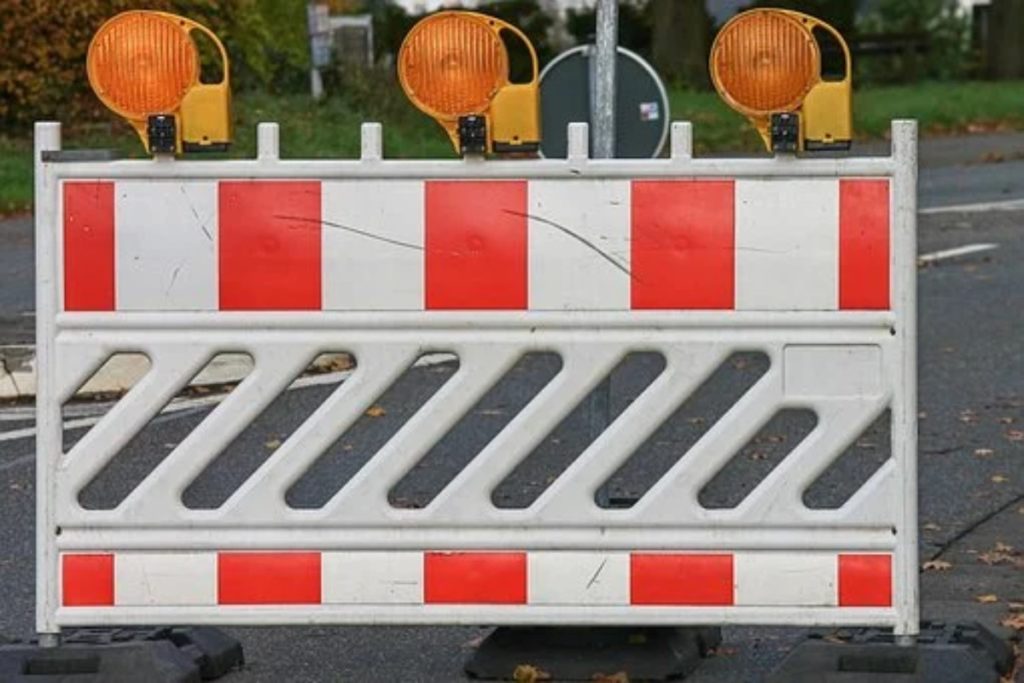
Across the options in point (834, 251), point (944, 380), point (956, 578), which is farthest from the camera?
point (944, 380)

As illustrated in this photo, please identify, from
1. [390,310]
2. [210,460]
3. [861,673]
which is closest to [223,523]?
[210,460]

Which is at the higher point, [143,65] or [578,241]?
[143,65]

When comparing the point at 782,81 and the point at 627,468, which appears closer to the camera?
the point at 782,81

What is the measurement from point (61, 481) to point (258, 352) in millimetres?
470

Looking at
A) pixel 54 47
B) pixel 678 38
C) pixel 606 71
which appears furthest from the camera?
pixel 678 38

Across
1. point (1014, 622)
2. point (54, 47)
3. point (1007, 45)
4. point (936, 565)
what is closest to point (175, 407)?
point (936, 565)

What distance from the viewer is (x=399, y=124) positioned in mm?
27719

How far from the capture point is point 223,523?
5.57m

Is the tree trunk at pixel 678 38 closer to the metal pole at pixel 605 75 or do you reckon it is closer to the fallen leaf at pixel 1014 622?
the metal pole at pixel 605 75

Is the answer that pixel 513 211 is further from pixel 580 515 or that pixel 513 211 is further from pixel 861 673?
pixel 861 673

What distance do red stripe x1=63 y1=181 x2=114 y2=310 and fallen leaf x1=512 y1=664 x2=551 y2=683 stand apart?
45.8 inches

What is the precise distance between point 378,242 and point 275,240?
20 cm

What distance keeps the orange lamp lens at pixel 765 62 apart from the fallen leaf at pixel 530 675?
1267 millimetres

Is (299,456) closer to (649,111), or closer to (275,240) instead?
(275,240)
